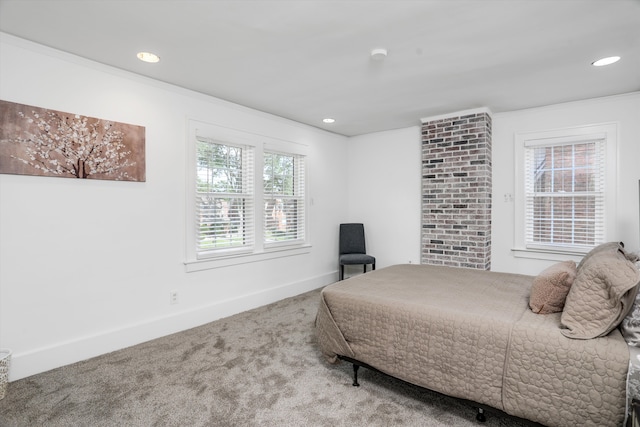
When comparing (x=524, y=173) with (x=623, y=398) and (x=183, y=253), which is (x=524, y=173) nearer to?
(x=623, y=398)

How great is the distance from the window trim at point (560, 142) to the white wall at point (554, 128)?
0.14 ft

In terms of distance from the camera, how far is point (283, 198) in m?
4.52

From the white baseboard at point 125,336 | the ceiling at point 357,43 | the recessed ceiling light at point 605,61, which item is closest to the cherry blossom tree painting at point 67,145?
the ceiling at point 357,43

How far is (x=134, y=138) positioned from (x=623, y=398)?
3674 mm

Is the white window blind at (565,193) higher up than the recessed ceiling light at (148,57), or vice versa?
the recessed ceiling light at (148,57)

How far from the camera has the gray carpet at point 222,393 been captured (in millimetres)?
1938

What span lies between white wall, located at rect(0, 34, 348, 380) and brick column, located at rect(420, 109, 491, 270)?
2.51 m

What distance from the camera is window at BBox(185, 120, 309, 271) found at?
138 inches

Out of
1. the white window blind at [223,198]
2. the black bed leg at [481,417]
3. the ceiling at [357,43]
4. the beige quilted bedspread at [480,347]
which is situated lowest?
the black bed leg at [481,417]

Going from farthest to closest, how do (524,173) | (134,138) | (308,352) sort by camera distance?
(524,173) < (134,138) < (308,352)

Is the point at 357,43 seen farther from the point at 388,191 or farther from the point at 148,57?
the point at 388,191

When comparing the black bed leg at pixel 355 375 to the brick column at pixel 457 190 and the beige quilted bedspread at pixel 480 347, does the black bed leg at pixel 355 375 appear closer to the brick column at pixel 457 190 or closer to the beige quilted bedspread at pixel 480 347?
the beige quilted bedspread at pixel 480 347

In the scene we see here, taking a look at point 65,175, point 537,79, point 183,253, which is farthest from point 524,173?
point 65,175

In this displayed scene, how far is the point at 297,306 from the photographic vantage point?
13.4 ft
